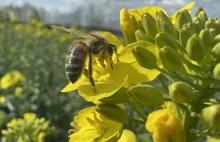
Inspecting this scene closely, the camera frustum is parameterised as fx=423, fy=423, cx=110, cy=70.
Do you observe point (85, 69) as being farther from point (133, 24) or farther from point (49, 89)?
point (49, 89)

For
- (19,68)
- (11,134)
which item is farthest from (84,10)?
(11,134)

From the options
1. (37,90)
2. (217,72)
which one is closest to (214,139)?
(217,72)

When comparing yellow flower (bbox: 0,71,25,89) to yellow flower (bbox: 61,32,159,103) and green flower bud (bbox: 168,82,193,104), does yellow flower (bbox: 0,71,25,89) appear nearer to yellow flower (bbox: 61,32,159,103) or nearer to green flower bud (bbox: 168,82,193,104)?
yellow flower (bbox: 61,32,159,103)

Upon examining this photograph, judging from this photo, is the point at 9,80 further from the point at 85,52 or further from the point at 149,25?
the point at 149,25

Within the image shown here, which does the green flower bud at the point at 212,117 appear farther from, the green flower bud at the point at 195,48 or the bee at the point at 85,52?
the bee at the point at 85,52

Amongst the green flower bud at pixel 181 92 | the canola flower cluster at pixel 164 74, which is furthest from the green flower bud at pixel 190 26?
the green flower bud at pixel 181 92
